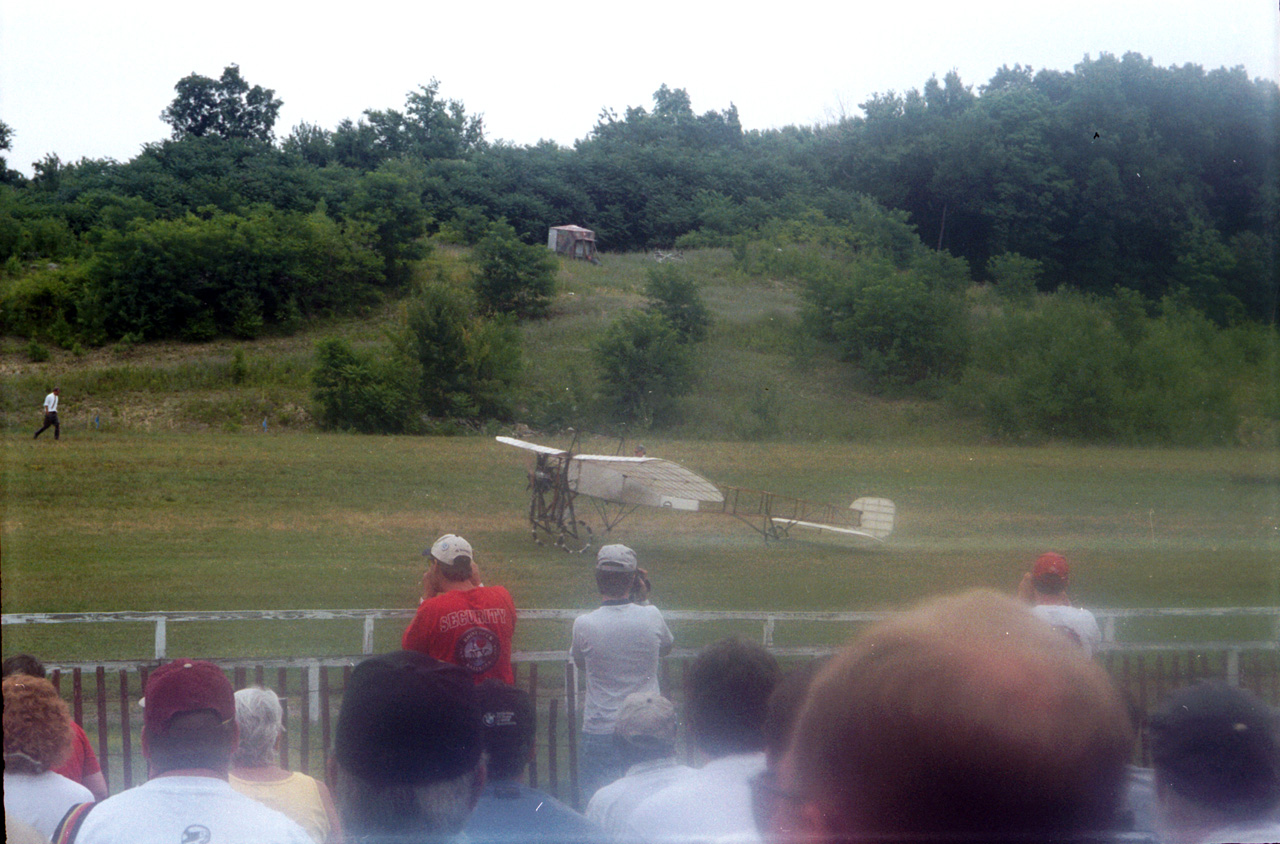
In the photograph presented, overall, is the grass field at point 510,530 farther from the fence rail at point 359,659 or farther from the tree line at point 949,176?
the tree line at point 949,176

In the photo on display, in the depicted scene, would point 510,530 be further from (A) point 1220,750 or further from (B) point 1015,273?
(A) point 1220,750

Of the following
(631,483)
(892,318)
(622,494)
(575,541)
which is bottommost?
(575,541)

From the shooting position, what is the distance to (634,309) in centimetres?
2400

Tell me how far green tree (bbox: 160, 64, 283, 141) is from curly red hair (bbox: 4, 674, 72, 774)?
6651mm

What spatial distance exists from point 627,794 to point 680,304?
72.8ft

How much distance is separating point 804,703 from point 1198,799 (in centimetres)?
83

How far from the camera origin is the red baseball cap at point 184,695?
173 cm

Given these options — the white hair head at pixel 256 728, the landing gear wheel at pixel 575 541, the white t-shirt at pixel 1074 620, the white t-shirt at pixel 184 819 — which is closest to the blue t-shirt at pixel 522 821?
the white t-shirt at pixel 184 819

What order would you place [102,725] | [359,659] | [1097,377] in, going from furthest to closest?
[1097,377] < [359,659] < [102,725]

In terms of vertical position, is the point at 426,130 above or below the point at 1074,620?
above

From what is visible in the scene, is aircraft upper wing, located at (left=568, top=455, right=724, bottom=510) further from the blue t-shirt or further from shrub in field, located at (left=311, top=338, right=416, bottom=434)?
the blue t-shirt

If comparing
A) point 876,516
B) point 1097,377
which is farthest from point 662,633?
point 1097,377

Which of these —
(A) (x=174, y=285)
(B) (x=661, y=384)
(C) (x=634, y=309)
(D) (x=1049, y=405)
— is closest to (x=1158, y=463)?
(D) (x=1049, y=405)

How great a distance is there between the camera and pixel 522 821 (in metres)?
1.75
